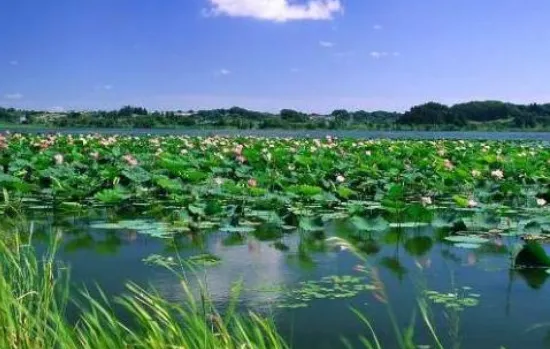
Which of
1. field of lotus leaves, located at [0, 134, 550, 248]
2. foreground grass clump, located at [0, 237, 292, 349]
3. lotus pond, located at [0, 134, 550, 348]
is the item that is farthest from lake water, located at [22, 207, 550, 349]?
foreground grass clump, located at [0, 237, 292, 349]

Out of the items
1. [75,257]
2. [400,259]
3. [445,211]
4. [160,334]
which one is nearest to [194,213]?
[75,257]

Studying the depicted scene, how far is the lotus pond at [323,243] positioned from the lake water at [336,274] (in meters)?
0.01

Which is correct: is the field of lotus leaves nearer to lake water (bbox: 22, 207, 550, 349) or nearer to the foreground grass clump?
lake water (bbox: 22, 207, 550, 349)

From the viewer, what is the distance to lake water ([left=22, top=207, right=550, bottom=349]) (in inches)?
115

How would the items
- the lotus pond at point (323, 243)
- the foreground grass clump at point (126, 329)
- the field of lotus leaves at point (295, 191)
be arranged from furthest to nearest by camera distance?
the field of lotus leaves at point (295, 191), the lotus pond at point (323, 243), the foreground grass clump at point (126, 329)

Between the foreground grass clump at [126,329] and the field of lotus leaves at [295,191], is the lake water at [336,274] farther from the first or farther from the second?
the foreground grass clump at [126,329]

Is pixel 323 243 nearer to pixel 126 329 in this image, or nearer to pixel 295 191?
pixel 295 191

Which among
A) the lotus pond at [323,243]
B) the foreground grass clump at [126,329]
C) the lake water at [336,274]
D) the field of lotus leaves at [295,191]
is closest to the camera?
the foreground grass clump at [126,329]

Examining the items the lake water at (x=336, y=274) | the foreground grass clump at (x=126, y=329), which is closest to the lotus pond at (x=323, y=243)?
the lake water at (x=336, y=274)

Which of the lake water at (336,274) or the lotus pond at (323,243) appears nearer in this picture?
the lake water at (336,274)

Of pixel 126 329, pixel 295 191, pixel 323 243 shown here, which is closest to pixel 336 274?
pixel 323 243

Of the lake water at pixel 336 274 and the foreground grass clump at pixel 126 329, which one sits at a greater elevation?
the foreground grass clump at pixel 126 329

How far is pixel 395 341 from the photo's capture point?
2.78 metres

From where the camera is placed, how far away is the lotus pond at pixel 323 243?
9.98 feet
